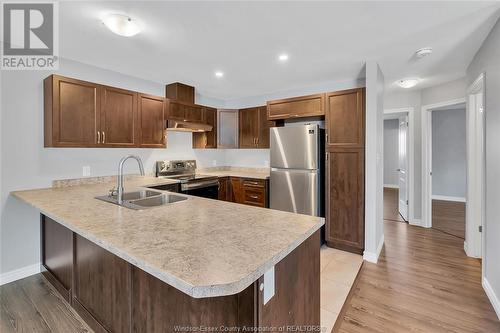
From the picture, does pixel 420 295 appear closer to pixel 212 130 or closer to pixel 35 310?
pixel 35 310

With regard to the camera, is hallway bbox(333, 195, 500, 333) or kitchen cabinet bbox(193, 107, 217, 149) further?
kitchen cabinet bbox(193, 107, 217, 149)

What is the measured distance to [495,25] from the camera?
2076 mm

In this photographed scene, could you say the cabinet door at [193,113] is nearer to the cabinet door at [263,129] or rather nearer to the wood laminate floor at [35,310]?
the cabinet door at [263,129]

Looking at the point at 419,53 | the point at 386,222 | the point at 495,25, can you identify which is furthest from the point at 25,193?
the point at 386,222

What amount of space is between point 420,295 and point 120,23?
11.6ft

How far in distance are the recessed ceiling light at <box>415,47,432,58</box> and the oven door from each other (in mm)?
3123

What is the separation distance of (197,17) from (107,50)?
1.24 metres

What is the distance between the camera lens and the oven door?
11.5 ft

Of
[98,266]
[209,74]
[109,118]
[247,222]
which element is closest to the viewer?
[247,222]

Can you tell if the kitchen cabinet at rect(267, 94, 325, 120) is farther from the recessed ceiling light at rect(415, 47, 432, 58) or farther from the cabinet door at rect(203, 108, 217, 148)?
the recessed ceiling light at rect(415, 47, 432, 58)

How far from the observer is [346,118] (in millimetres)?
3229

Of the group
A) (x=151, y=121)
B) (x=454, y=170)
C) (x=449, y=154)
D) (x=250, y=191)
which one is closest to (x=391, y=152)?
(x=449, y=154)

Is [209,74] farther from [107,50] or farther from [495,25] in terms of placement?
[495,25]

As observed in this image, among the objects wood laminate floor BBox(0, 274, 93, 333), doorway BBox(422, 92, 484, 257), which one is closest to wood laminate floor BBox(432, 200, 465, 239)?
doorway BBox(422, 92, 484, 257)
